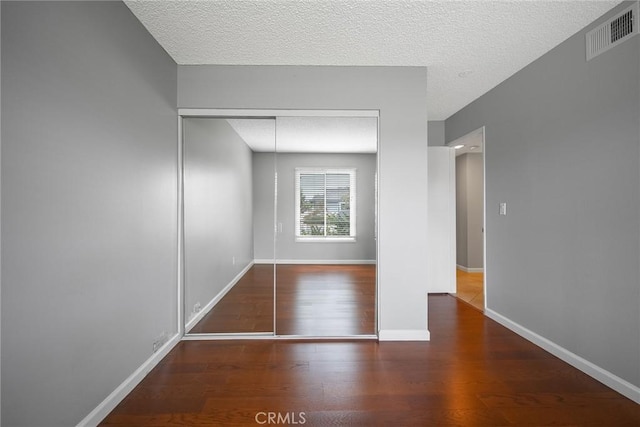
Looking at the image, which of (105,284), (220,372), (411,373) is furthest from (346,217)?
(105,284)

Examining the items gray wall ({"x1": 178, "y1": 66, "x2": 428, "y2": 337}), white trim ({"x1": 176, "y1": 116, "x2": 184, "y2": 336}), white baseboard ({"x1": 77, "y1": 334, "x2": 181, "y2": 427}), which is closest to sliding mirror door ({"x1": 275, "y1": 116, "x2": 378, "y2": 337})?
gray wall ({"x1": 178, "y1": 66, "x2": 428, "y2": 337})

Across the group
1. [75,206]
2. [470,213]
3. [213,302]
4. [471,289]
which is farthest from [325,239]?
[470,213]

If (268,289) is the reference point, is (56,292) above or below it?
above

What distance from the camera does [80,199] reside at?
1.65 meters

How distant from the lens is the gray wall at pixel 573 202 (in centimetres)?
204

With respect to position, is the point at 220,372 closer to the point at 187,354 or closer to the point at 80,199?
the point at 187,354

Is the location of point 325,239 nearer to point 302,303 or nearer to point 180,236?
point 302,303

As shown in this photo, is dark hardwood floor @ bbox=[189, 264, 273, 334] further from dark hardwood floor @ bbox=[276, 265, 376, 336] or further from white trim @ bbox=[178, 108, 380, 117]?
white trim @ bbox=[178, 108, 380, 117]

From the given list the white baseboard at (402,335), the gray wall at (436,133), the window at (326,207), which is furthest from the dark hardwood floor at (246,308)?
the gray wall at (436,133)

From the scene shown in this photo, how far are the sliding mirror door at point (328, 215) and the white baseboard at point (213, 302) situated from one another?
0.77 m

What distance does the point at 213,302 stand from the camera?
3680 millimetres

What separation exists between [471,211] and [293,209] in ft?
14.1

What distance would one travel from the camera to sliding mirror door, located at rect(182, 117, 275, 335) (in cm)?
312

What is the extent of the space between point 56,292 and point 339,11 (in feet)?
7.87
